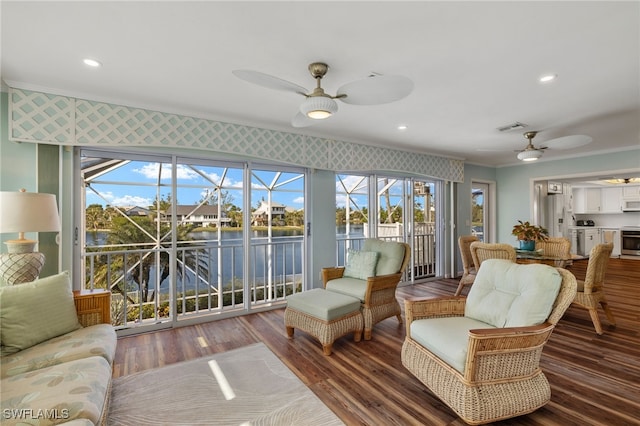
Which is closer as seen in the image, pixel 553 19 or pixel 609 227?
pixel 553 19

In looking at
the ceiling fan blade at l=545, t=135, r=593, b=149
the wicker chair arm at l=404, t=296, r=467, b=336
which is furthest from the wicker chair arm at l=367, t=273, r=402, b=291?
the ceiling fan blade at l=545, t=135, r=593, b=149

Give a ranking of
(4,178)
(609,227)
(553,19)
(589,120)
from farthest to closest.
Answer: (609,227)
(589,120)
(4,178)
(553,19)

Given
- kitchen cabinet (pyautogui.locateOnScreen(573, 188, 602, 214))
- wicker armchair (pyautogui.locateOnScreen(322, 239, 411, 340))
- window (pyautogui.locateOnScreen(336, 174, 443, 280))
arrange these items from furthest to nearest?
kitchen cabinet (pyautogui.locateOnScreen(573, 188, 602, 214))
window (pyautogui.locateOnScreen(336, 174, 443, 280))
wicker armchair (pyautogui.locateOnScreen(322, 239, 411, 340))

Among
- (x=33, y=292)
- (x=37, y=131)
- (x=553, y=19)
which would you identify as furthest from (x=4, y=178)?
(x=553, y=19)

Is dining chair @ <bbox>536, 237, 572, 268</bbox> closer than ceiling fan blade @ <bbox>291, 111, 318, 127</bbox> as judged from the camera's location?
No

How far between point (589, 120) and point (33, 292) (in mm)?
5807

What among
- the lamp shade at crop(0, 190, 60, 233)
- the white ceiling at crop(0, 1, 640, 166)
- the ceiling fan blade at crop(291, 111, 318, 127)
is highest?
the white ceiling at crop(0, 1, 640, 166)

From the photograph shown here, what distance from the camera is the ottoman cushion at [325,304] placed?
283cm

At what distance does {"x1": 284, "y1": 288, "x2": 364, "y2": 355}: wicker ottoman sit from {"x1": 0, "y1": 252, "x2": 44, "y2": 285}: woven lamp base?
215cm

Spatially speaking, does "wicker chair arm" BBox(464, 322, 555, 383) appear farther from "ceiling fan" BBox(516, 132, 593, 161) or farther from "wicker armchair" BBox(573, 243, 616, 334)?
"ceiling fan" BBox(516, 132, 593, 161)

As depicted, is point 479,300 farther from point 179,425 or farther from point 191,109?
point 191,109

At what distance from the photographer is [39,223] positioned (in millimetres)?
2275

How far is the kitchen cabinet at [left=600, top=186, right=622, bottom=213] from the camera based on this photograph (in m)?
8.70

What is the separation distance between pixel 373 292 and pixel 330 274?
664mm
